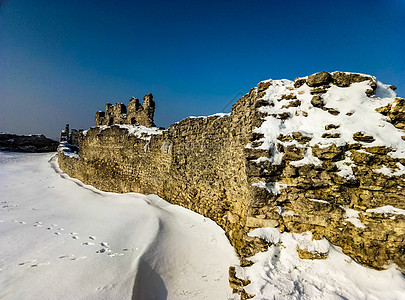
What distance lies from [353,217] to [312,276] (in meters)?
1.10

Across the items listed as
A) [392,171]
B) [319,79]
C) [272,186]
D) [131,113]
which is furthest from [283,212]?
[131,113]

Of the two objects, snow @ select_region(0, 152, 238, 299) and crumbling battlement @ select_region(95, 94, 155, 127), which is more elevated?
crumbling battlement @ select_region(95, 94, 155, 127)

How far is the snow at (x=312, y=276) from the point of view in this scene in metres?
2.38

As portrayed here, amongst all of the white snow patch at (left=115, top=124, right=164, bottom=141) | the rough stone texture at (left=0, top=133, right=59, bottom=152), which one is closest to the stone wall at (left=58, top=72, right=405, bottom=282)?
the white snow patch at (left=115, top=124, right=164, bottom=141)

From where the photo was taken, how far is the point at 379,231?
2.75m

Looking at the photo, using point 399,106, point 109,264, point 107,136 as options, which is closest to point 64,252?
point 109,264

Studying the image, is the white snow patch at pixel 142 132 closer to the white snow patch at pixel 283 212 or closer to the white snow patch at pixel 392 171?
the white snow patch at pixel 283 212

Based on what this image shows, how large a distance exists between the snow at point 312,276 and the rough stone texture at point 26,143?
36189 mm

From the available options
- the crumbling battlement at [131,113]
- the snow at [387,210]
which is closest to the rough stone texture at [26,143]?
the crumbling battlement at [131,113]

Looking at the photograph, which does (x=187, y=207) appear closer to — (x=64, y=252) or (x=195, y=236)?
(x=195, y=236)

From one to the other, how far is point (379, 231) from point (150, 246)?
421cm

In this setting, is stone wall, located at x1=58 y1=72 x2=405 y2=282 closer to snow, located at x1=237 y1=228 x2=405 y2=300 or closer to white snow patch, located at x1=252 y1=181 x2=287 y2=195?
white snow patch, located at x1=252 y1=181 x2=287 y2=195

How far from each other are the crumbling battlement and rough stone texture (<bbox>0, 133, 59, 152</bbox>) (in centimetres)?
2044

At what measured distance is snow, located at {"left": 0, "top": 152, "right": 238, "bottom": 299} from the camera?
3357mm
